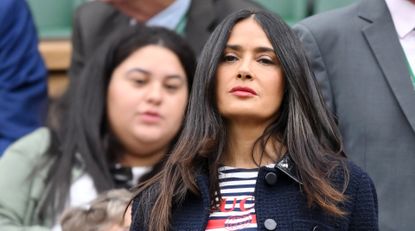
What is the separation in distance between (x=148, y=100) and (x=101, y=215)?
2.33 feet

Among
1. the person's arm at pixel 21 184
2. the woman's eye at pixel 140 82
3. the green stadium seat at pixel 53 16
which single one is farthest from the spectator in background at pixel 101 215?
the green stadium seat at pixel 53 16

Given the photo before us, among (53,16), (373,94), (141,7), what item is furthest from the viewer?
(53,16)

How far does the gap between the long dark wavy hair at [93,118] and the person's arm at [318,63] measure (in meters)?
0.86

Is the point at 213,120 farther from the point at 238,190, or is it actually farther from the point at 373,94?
the point at 373,94

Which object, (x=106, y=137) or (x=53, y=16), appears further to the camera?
(x=53, y=16)

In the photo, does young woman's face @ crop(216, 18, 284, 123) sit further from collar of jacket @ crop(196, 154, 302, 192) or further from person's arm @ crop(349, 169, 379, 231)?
person's arm @ crop(349, 169, 379, 231)

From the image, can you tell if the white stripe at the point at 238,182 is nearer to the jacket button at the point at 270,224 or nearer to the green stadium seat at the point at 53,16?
the jacket button at the point at 270,224

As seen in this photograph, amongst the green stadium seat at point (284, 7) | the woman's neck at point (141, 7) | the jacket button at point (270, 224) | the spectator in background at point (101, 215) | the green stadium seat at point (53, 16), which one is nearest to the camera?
the jacket button at point (270, 224)

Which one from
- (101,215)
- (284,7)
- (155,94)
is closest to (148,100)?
(155,94)

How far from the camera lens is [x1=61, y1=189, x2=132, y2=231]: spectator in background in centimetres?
Answer: 326

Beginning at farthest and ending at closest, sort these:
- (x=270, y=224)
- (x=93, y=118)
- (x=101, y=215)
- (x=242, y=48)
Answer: (x=93, y=118) < (x=101, y=215) < (x=242, y=48) < (x=270, y=224)

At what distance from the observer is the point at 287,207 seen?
8.48 ft

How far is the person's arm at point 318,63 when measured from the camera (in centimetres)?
323

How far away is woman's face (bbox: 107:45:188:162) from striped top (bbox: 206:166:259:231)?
127 centimetres
